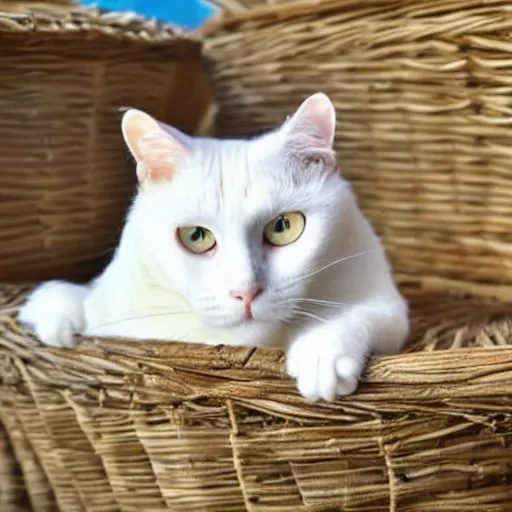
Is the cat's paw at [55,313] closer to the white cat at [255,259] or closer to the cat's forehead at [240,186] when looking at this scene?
the white cat at [255,259]

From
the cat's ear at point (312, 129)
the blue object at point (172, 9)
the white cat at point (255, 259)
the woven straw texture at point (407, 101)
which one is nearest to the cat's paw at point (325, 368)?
the white cat at point (255, 259)

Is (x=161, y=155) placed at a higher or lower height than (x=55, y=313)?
higher

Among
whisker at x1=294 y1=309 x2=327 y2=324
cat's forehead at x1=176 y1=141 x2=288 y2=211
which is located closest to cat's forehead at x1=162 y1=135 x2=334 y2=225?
cat's forehead at x1=176 y1=141 x2=288 y2=211

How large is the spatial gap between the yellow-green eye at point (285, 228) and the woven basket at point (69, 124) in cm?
39

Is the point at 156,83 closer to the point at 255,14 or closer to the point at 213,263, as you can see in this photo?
the point at 255,14

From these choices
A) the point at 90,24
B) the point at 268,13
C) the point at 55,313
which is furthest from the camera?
the point at 268,13

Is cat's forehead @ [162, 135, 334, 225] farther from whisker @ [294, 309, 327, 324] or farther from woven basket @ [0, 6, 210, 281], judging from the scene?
woven basket @ [0, 6, 210, 281]

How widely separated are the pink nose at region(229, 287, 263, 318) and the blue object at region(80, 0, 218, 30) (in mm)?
746

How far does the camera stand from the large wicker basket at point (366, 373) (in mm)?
751

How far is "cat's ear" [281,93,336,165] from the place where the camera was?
82 centimetres

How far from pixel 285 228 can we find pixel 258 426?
0.71 feet

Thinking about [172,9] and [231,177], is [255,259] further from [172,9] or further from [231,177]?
[172,9]

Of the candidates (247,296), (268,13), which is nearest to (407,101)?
(268,13)

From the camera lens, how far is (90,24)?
1.05 meters
